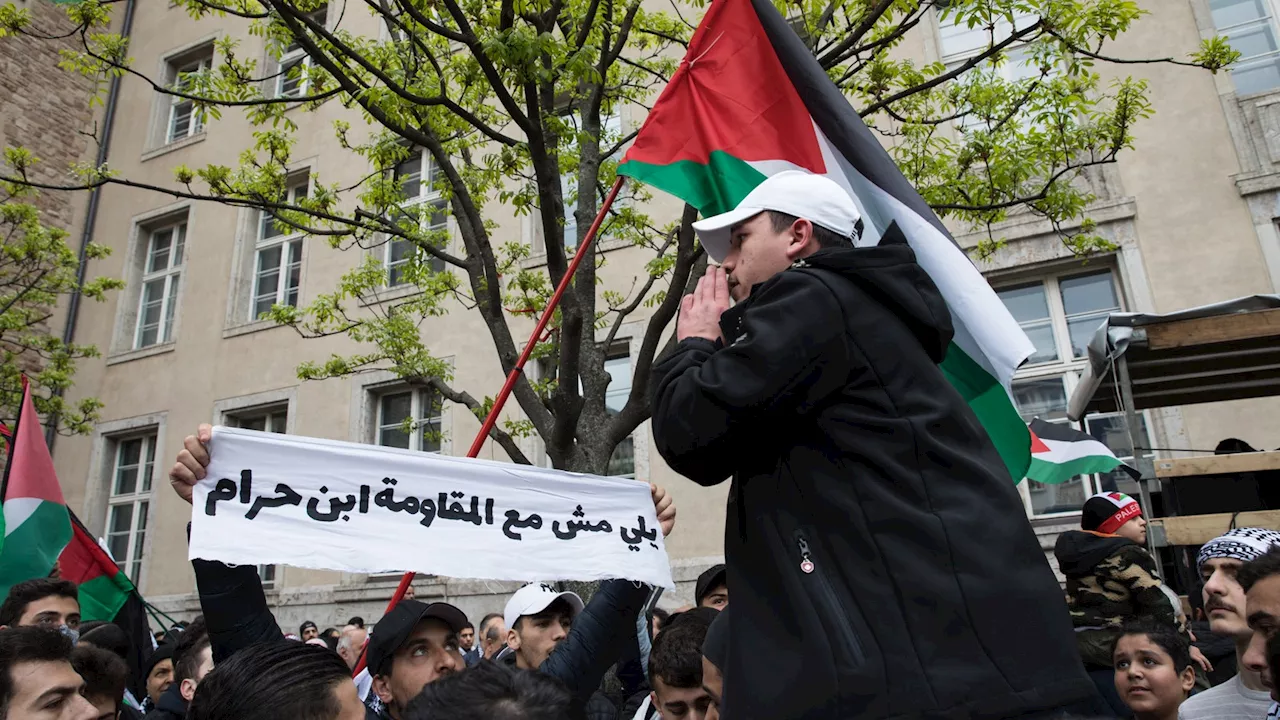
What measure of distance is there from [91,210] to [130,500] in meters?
5.97

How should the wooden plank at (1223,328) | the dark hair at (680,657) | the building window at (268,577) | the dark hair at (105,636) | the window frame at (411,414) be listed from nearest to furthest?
the dark hair at (680,657)
the dark hair at (105,636)
the wooden plank at (1223,328)
the window frame at (411,414)
the building window at (268,577)

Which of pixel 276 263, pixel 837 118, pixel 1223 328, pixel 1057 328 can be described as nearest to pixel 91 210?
pixel 276 263

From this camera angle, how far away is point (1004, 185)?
6898 millimetres

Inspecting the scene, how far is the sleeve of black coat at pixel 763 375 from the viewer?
1.80 m

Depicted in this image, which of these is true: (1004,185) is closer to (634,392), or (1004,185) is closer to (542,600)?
(634,392)

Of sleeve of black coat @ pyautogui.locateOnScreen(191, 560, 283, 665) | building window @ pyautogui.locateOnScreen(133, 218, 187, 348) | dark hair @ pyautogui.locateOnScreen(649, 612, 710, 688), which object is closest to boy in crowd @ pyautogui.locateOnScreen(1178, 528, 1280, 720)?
dark hair @ pyautogui.locateOnScreen(649, 612, 710, 688)

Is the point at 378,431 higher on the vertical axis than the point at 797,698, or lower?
higher

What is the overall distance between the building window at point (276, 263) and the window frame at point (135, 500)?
2995mm

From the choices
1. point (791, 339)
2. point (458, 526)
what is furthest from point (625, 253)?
point (791, 339)

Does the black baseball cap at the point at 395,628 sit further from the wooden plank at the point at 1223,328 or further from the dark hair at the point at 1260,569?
the wooden plank at the point at 1223,328

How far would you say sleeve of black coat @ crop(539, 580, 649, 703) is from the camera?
10.4 feet

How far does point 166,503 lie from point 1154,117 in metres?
15.0

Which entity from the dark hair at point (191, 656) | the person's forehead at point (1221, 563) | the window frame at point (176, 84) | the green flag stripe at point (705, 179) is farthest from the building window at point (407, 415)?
the person's forehead at point (1221, 563)

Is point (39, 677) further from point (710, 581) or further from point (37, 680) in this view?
point (710, 581)
